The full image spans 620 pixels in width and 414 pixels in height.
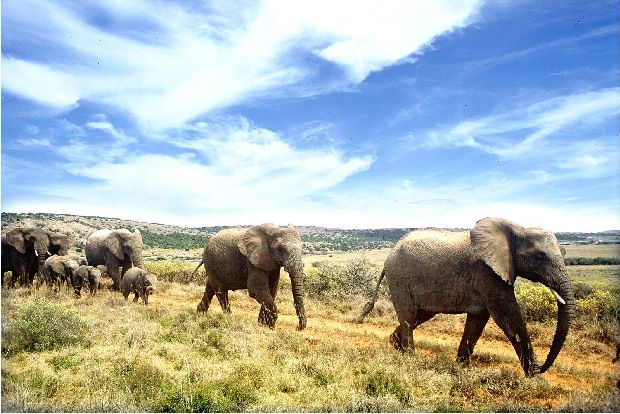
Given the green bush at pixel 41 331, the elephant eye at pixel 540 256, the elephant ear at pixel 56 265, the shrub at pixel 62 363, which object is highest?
the elephant eye at pixel 540 256

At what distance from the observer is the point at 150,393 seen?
709cm

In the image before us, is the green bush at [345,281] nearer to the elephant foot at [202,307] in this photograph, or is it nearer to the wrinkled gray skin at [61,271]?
the elephant foot at [202,307]

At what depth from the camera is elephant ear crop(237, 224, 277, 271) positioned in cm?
1382

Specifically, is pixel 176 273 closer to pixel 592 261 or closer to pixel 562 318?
→ pixel 562 318

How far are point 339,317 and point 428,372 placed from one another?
29.2ft

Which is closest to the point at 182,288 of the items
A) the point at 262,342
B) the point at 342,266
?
the point at 342,266

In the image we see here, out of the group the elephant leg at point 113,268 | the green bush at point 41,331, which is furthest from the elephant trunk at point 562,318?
the elephant leg at point 113,268

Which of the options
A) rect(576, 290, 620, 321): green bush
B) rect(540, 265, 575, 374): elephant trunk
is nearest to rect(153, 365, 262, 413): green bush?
rect(540, 265, 575, 374): elephant trunk

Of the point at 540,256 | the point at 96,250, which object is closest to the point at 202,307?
the point at 540,256

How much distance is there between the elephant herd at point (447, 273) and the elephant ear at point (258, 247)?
0.10ft

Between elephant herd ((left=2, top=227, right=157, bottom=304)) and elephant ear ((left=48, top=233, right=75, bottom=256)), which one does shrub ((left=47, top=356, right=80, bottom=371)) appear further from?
elephant ear ((left=48, top=233, right=75, bottom=256))

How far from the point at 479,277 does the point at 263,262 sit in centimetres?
636

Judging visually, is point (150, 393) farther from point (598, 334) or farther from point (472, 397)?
point (598, 334)

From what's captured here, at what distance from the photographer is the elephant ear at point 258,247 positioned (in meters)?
13.8
